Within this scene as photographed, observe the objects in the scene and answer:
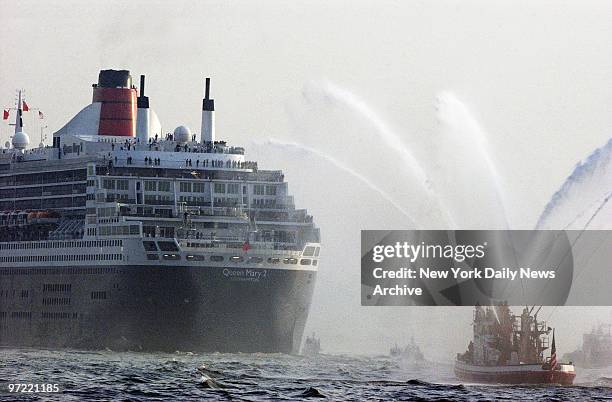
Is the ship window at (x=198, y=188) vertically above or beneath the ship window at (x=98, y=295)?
above

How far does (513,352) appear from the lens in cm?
10131

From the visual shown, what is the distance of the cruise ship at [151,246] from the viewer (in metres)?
132

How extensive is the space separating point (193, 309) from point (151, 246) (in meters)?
5.11

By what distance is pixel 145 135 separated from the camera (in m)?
152

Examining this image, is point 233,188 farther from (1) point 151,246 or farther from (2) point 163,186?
(1) point 151,246

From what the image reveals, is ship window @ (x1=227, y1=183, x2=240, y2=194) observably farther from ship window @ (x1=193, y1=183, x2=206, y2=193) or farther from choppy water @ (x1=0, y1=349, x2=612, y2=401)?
choppy water @ (x1=0, y1=349, x2=612, y2=401)

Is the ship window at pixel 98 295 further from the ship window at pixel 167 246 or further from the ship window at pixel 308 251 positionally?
the ship window at pixel 308 251

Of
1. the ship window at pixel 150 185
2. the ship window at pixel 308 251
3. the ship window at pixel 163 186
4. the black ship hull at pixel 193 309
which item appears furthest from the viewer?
the ship window at pixel 163 186

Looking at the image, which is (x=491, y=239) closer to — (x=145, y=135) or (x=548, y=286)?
(x=548, y=286)

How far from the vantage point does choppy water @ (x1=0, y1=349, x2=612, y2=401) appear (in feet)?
310

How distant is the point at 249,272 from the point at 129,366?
1901 cm

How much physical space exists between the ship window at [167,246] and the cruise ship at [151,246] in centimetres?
6

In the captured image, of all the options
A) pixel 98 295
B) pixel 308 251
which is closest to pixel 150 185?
pixel 98 295

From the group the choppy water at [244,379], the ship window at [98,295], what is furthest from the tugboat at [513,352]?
the ship window at [98,295]
